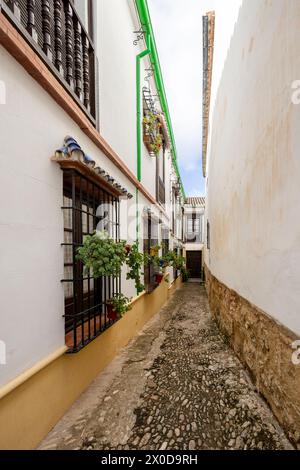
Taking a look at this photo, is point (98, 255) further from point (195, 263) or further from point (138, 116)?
point (195, 263)

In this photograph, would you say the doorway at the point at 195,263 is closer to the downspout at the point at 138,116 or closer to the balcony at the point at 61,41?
the downspout at the point at 138,116

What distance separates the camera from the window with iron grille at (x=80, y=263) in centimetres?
259

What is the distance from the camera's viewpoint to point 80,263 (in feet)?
10.1

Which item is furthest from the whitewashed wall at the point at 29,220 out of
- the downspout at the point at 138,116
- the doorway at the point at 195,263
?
the doorway at the point at 195,263

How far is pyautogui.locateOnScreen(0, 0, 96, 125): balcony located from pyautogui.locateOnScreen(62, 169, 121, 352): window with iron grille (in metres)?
1.06

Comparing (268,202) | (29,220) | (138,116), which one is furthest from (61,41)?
(138,116)

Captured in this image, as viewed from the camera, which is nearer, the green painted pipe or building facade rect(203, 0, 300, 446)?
building facade rect(203, 0, 300, 446)

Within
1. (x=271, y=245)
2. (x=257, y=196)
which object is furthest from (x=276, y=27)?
(x=271, y=245)

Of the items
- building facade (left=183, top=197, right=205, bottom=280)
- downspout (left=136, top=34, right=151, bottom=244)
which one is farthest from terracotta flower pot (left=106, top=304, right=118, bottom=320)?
building facade (left=183, top=197, right=205, bottom=280)

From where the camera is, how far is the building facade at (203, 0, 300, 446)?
1.95m

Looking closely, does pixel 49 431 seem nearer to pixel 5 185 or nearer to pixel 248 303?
pixel 5 185

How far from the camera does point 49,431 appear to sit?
7.02 ft

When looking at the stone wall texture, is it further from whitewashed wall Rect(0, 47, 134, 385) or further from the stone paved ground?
whitewashed wall Rect(0, 47, 134, 385)
